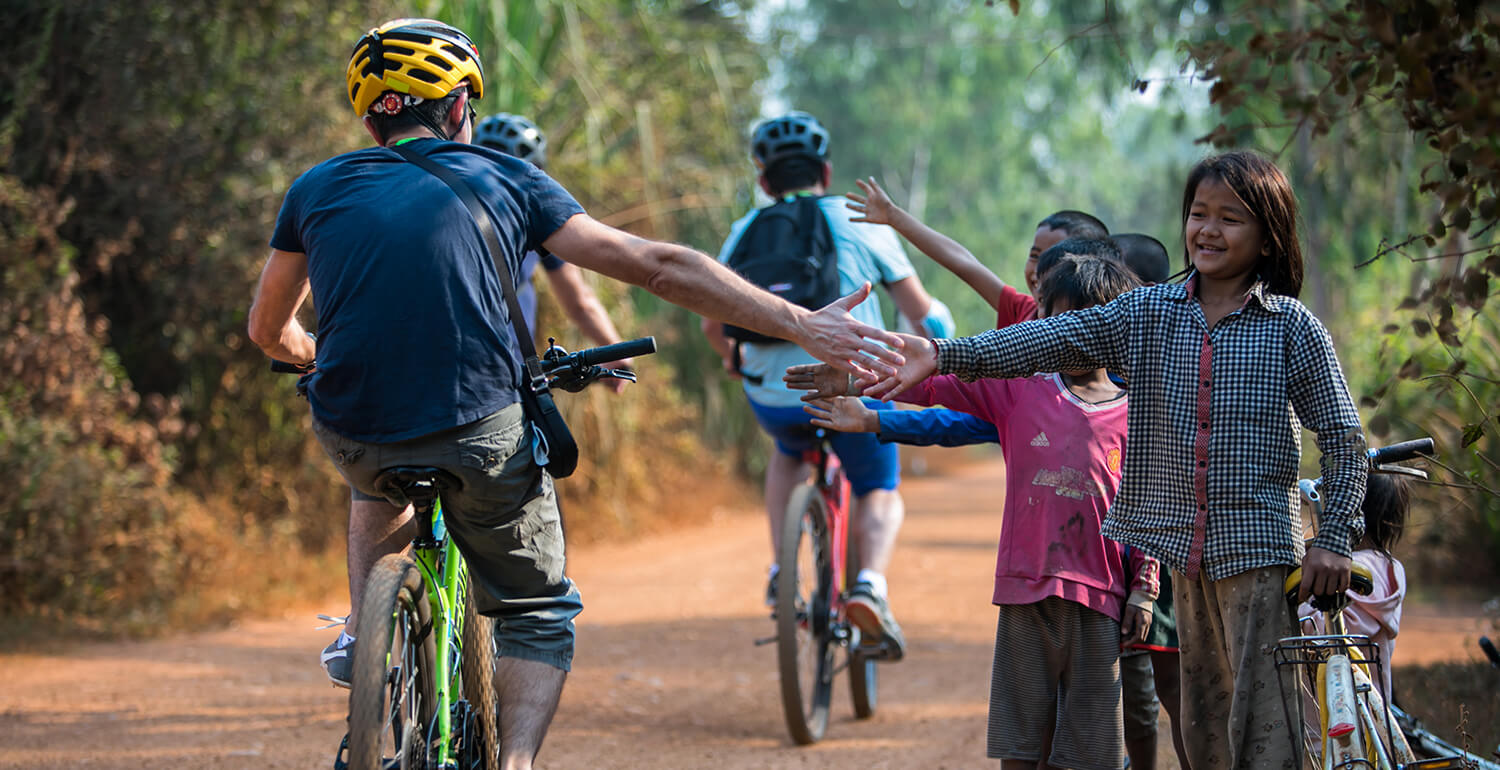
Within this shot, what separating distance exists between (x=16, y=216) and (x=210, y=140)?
146 centimetres

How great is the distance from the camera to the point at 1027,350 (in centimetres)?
322

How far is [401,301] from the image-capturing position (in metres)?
3.03

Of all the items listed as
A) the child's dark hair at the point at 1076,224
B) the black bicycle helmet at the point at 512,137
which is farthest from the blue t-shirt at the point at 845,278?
the child's dark hair at the point at 1076,224

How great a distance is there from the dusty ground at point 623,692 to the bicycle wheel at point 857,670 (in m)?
0.09

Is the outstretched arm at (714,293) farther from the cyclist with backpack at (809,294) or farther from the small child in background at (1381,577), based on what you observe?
the cyclist with backpack at (809,294)

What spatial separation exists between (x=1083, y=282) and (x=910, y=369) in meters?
0.67

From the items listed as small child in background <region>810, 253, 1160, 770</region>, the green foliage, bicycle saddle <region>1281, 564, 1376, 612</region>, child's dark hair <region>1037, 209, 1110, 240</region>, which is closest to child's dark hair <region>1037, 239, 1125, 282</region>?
small child in background <region>810, 253, 1160, 770</region>

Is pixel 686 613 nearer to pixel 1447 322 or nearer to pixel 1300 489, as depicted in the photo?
pixel 1300 489

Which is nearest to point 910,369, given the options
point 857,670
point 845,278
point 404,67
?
point 404,67

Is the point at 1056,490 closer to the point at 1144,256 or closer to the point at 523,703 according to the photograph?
the point at 1144,256

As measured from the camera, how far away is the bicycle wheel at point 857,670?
569 cm

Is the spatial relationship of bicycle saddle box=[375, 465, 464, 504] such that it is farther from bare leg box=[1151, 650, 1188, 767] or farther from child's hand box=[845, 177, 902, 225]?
bare leg box=[1151, 650, 1188, 767]

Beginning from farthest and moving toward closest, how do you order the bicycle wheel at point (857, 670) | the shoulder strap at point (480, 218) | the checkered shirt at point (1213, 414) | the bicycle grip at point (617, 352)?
the bicycle wheel at point (857, 670) → the bicycle grip at point (617, 352) → the shoulder strap at point (480, 218) → the checkered shirt at point (1213, 414)

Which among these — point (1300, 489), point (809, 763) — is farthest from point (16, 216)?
point (1300, 489)
